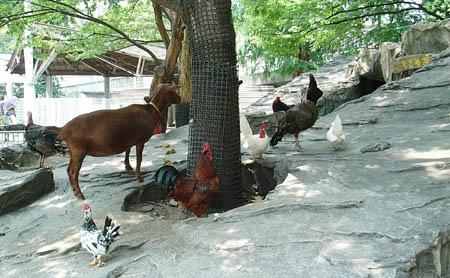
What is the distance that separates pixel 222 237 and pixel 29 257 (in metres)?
2.05

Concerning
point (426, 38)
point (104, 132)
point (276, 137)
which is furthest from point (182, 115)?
point (104, 132)

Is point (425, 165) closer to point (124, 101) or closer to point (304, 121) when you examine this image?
point (304, 121)

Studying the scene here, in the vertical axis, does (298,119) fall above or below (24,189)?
above

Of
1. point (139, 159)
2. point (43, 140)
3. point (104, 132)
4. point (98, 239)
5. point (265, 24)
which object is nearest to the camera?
point (98, 239)

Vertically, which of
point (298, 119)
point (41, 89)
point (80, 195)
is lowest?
point (80, 195)

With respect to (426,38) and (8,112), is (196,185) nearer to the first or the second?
(426,38)

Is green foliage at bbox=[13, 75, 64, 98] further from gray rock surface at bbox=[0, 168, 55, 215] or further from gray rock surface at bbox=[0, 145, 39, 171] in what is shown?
gray rock surface at bbox=[0, 168, 55, 215]

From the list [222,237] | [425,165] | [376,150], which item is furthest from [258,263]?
Result: [376,150]

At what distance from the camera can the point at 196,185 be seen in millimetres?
5145

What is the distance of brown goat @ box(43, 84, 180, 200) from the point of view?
18.1 feet

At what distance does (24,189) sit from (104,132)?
5.10ft

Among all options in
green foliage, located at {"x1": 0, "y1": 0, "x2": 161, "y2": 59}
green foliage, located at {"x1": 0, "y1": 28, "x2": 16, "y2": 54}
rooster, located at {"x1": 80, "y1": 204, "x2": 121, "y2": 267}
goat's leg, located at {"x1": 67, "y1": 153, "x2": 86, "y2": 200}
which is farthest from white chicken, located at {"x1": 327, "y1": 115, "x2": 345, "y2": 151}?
green foliage, located at {"x1": 0, "y1": 28, "x2": 16, "y2": 54}

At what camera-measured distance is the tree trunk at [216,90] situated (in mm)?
5629

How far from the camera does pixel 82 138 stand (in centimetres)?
549
